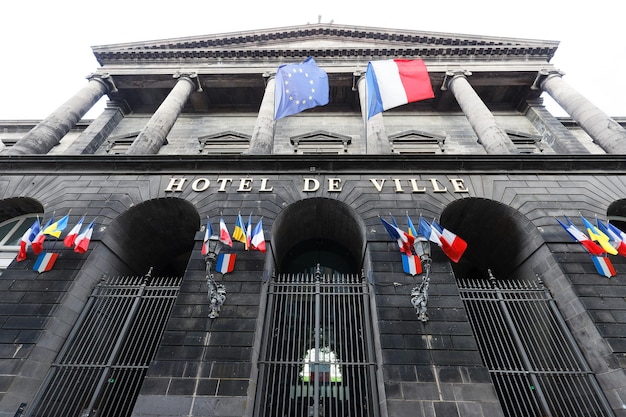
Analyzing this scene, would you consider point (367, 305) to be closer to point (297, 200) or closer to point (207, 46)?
point (297, 200)

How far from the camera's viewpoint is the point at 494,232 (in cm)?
1178

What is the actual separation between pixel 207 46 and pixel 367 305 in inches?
754

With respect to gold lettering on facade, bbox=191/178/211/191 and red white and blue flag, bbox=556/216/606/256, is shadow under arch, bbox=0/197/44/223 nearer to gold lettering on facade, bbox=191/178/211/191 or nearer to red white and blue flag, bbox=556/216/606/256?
gold lettering on facade, bbox=191/178/211/191

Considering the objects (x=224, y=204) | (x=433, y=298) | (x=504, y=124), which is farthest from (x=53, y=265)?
(x=504, y=124)

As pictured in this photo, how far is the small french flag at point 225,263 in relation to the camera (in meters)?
9.33

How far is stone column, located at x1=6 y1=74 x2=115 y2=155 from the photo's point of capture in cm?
1408

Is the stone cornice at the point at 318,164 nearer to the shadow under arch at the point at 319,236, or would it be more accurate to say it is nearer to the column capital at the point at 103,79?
the shadow under arch at the point at 319,236

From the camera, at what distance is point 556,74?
18.0 metres

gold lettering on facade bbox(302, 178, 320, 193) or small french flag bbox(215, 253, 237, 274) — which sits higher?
gold lettering on facade bbox(302, 178, 320, 193)

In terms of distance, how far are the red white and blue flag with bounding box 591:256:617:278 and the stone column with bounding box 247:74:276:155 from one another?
1179 centimetres

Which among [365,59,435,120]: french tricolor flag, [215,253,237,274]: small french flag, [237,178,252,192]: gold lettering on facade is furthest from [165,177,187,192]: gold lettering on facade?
[365,59,435,120]: french tricolor flag

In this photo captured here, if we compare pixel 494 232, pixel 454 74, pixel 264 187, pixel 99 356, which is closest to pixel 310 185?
pixel 264 187

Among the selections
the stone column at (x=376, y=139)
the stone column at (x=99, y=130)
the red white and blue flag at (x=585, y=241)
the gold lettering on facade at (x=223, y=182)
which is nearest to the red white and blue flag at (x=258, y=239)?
the gold lettering on facade at (x=223, y=182)

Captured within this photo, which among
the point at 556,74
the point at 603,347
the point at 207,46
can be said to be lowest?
the point at 603,347
